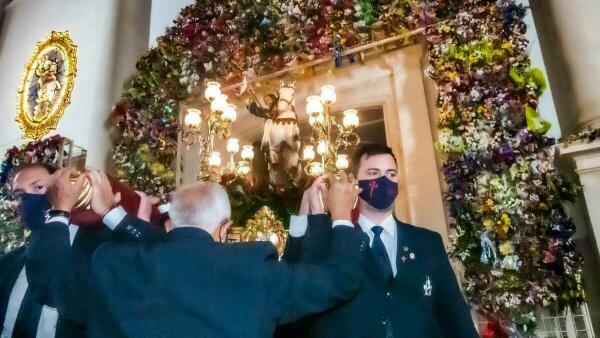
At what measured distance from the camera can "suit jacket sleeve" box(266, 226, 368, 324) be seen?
62.2 inches

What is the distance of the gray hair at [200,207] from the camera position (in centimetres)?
168

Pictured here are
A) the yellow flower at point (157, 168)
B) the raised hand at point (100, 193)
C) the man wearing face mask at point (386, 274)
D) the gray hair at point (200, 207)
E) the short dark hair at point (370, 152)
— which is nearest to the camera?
the gray hair at point (200, 207)

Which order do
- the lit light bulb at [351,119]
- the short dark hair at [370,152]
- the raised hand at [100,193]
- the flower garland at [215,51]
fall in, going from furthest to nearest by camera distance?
the flower garland at [215,51] < the lit light bulb at [351,119] < the short dark hair at [370,152] < the raised hand at [100,193]

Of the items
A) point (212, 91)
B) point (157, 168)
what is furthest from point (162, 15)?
point (212, 91)

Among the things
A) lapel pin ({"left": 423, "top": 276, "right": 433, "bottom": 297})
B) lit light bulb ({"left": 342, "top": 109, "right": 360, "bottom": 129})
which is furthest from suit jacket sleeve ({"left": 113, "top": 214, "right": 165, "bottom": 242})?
lit light bulb ({"left": 342, "top": 109, "right": 360, "bottom": 129})

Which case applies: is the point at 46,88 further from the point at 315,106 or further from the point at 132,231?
the point at 132,231

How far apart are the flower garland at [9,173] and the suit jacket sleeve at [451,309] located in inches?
205

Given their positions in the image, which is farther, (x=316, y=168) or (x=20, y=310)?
(x=316, y=168)

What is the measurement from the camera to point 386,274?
189cm

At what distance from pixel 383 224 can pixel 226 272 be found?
87cm

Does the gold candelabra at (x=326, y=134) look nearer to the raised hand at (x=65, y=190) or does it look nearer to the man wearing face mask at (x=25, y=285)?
the man wearing face mask at (x=25, y=285)

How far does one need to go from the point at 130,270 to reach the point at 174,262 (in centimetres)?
16

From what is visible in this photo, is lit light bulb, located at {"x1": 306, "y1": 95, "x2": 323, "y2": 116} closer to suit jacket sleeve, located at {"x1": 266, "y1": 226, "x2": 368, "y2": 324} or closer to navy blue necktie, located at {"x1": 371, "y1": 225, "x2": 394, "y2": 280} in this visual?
navy blue necktie, located at {"x1": 371, "y1": 225, "x2": 394, "y2": 280}

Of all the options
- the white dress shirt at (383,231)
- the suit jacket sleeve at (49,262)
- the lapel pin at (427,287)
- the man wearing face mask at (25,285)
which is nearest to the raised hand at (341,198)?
the white dress shirt at (383,231)
